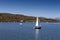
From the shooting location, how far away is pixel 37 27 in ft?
332

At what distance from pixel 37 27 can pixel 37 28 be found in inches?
49.9

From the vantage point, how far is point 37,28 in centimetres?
10225
